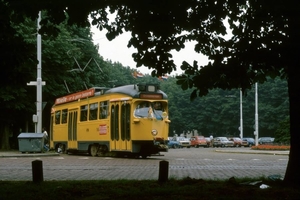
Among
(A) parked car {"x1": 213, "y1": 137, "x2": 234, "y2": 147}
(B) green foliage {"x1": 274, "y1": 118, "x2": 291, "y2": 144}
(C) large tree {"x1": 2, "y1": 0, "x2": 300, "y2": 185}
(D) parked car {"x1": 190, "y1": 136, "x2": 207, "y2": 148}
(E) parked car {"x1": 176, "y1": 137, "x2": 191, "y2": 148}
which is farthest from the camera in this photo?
(A) parked car {"x1": 213, "y1": 137, "x2": 234, "y2": 147}

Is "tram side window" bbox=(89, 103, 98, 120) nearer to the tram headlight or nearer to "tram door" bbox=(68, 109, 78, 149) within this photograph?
"tram door" bbox=(68, 109, 78, 149)

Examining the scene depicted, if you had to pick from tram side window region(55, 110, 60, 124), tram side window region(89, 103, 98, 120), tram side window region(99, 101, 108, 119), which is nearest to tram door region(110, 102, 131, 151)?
tram side window region(99, 101, 108, 119)

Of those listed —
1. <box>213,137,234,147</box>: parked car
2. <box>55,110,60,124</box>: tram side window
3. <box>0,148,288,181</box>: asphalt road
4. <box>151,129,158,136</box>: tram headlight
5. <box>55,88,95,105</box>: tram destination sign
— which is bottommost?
<box>213,137,234,147</box>: parked car

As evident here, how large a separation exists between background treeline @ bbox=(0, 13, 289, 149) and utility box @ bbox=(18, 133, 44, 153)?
324 centimetres

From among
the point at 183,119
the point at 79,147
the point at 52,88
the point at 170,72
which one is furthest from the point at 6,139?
the point at 183,119

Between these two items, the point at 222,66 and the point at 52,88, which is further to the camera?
the point at 52,88

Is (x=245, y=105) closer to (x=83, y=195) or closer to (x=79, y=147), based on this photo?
(x=79, y=147)

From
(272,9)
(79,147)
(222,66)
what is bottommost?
(79,147)

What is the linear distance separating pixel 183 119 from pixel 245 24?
90954mm

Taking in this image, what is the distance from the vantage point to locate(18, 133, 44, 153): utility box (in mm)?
33562

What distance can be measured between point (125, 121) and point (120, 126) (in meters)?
0.43

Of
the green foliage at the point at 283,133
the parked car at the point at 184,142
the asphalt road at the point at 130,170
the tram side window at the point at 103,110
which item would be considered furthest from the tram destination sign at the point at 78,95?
the parked car at the point at 184,142

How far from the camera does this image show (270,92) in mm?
89562

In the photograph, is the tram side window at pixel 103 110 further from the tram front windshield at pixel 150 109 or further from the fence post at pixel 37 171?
the fence post at pixel 37 171
